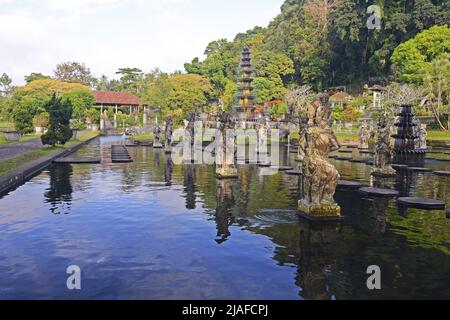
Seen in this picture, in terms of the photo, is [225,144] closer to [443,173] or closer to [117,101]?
[443,173]

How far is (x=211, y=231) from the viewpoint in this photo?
31.4ft

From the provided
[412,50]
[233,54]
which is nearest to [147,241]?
[412,50]

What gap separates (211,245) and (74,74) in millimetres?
111088

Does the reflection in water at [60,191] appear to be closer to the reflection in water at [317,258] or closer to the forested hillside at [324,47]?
the reflection in water at [317,258]

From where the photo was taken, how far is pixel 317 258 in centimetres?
758

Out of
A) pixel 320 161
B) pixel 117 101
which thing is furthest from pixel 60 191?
pixel 117 101

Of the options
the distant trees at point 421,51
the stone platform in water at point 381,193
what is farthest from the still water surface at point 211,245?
the distant trees at point 421,51

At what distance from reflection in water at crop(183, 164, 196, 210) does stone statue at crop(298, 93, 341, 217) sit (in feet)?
12.3

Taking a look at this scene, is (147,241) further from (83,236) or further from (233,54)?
(233,54)

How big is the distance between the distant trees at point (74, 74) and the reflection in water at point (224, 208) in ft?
327

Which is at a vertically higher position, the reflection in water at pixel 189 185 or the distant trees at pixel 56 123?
the distant trees at pixel 56 123

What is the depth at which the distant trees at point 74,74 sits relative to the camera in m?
107

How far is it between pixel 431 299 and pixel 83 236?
6.91 meters

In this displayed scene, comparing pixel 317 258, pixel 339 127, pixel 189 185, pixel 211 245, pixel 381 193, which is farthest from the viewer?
pixel 339 127
